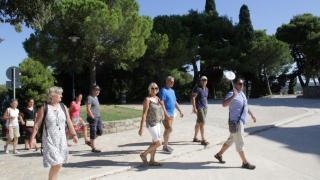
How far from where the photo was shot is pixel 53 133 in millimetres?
7172

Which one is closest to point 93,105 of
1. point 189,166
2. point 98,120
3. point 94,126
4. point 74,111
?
point 98,120

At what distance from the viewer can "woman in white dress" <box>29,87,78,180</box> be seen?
23.3 feet

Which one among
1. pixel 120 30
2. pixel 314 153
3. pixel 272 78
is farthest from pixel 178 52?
pixel 314 153

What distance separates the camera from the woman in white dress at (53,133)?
7.11 meters

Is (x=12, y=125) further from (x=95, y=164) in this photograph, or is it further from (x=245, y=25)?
(x=245, y=25)

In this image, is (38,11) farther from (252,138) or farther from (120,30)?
(120,30)

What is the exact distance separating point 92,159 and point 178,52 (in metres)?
24.5

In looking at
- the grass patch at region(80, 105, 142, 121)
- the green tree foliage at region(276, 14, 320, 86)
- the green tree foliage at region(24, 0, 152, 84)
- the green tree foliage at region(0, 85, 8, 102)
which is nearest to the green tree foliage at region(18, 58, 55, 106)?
the green tree foliage at region(24, 0, 152, 84)

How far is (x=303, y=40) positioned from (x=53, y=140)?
43.4 m

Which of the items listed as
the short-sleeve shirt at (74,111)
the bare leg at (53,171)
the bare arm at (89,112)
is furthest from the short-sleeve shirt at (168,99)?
the bare leg at (53,171)

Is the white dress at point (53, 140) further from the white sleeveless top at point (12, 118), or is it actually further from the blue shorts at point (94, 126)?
the white sleeveless top at point (12, 118)

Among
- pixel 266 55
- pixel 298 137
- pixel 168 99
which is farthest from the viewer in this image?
pixel 266 55

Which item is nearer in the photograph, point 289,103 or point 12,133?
point 12,133

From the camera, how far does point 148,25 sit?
95.8 ft
